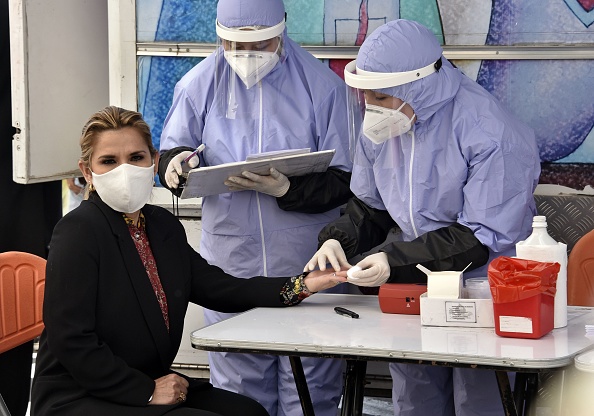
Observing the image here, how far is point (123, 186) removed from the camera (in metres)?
2.87

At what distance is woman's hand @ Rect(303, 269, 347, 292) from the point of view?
10.0 feet

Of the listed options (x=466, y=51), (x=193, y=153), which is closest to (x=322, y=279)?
(x=193, y=153)

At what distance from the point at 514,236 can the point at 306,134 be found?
38.5 inches

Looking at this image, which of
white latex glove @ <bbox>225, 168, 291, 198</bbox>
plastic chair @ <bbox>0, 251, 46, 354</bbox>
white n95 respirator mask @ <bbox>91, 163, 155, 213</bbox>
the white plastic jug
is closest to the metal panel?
white latex glove @ <bbox>225, 168, 291, 198</bbox>

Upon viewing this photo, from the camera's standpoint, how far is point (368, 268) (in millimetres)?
3027

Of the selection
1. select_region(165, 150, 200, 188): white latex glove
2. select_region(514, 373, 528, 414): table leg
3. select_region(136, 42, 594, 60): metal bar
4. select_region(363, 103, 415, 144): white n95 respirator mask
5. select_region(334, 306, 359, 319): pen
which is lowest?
select_region(514, 373, 528, 414): table leg

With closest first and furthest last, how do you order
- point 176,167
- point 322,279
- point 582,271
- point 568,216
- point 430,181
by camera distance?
point 322,279, point 430,181, point 582,271, point 176,167, point 568,216

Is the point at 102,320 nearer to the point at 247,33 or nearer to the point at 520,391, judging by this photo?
the point at 520,391

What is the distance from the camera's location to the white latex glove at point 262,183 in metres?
3.52

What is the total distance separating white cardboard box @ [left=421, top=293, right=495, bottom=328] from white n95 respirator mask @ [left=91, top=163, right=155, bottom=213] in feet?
2.97

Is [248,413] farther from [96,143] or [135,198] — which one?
[96,143]

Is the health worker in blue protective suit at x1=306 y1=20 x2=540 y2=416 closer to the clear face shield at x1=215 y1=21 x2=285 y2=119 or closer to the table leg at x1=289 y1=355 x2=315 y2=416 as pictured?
the table leg at x1=289 y1=355 x2=315 y2=416

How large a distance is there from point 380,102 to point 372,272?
0.61 metres

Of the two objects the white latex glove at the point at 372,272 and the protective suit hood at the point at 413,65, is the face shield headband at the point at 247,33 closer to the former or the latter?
the protective suit hood at the point at 413,65
